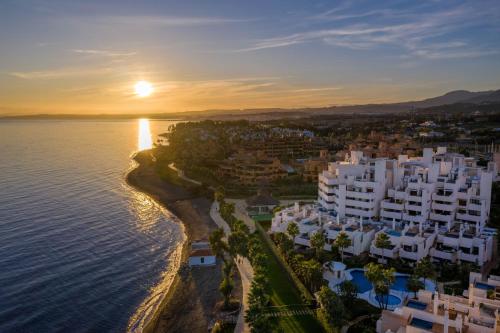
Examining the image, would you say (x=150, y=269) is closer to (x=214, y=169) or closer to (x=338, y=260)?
(x=338, y=260)

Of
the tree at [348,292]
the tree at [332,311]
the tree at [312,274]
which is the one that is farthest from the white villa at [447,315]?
the tree at [312,274]

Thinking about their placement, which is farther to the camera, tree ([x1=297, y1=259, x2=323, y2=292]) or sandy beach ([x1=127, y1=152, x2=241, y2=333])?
sandy beach ([x1=127, y1=152, x2=241, y2=333])

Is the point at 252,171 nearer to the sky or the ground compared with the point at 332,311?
nearer to the sky

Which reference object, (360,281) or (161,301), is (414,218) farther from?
(161,301)

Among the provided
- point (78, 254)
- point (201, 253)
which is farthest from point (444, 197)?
point (78, 254)

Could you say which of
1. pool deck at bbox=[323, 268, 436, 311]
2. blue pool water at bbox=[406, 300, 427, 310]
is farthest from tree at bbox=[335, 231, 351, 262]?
blue pool water at bbox=[406, 300, 427, 310]

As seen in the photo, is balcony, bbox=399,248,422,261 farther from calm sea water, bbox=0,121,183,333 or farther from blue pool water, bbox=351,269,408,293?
calm sea water, bbox=0,121,183,333

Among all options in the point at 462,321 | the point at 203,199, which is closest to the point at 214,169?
the point at 203,199
